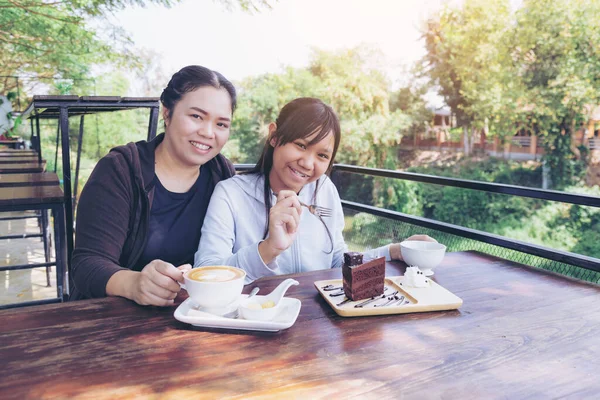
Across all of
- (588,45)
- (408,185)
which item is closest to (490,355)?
(408,185)

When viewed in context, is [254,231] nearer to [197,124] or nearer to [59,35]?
[197,124]

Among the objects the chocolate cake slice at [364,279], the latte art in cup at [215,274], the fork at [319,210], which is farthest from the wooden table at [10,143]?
the chocolate cake slice at [364,279]

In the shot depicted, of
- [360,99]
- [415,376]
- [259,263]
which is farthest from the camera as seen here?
[360,99]

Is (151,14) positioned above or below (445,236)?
above

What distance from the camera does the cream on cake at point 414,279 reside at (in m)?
1.16

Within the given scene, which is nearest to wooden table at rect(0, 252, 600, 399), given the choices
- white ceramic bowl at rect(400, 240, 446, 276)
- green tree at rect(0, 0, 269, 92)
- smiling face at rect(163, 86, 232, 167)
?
white ceramic bowl at rect(400, 240, 446, 276)

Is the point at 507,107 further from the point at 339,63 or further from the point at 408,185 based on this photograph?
the point at 339,63

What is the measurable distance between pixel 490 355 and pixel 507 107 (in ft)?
48.7

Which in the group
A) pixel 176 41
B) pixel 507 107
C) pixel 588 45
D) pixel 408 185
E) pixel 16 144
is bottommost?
pixel 408 185

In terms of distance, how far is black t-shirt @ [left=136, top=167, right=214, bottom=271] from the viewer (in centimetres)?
147

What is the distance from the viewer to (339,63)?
15.8 meters

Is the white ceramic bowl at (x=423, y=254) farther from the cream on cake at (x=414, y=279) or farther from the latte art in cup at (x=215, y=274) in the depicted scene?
the latte art in cup at (x=215, y=274)

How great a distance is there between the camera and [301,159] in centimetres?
138

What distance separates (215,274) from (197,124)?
655mm
